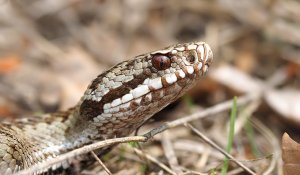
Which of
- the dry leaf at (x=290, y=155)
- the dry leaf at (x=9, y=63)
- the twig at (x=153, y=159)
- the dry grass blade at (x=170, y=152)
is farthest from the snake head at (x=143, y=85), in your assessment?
the dry leaf at (x=9, y=63)

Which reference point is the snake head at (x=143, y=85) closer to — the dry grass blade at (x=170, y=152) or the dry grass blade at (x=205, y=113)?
the dry grass blade at (x=205, y=113)

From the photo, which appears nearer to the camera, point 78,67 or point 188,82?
point 188,82

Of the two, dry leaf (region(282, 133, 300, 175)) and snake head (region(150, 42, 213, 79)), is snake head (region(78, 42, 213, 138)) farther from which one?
dry leaf (region(282, 133, 300, 175))

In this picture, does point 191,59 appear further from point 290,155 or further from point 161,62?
point 290,155

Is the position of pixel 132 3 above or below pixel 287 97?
above

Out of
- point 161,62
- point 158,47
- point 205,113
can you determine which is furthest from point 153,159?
point 158,47

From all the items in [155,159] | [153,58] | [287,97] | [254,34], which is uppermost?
[254,34]

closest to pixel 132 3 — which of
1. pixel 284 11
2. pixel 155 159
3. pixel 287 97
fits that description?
pixel 284 11

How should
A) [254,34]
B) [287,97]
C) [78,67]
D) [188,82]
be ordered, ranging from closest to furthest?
[188,82]
[287,97]
[78,67]
[254,34]

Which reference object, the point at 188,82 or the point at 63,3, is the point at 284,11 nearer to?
the point at 63,3
